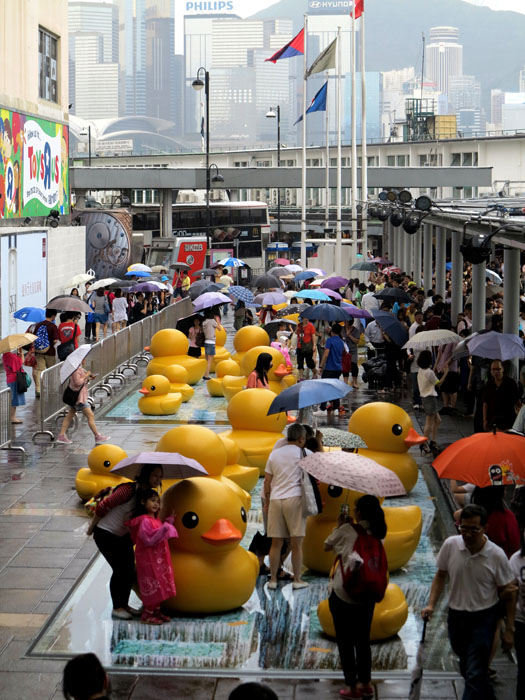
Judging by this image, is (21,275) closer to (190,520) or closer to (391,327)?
(391,327)

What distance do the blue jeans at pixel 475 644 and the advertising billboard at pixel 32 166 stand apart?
79.8ft

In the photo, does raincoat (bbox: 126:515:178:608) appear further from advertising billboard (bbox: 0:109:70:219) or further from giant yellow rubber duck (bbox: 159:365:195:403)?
advertising billboard (bbox: 0:109:70:219)

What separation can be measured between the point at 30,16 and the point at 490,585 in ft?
95.7

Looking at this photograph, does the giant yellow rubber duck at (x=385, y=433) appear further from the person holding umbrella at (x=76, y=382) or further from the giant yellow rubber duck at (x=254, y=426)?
the person holding umbrella at (x=76, y=382)

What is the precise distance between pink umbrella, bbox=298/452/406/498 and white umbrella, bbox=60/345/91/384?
7676mm

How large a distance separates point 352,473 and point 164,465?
1836 millimetres

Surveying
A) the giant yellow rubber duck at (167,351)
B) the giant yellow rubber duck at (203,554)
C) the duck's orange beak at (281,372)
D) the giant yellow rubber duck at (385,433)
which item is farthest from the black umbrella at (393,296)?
the giant yellow rubber duck at (203,554)

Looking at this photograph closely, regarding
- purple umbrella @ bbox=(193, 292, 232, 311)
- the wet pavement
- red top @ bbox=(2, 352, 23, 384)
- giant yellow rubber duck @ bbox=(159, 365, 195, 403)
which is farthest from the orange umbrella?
purple umbrella @ bbox=(193, 292, 232, 311)

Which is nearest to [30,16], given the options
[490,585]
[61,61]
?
[61,61]

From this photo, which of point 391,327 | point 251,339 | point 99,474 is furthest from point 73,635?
point 251,339

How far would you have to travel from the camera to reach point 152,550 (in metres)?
9.08

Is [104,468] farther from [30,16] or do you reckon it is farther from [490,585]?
[30,16]

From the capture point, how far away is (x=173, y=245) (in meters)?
55.5

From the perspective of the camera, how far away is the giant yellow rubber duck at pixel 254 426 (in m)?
13.8
